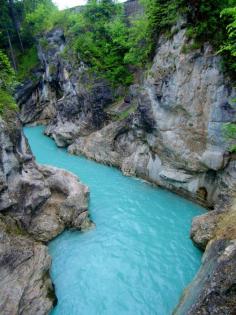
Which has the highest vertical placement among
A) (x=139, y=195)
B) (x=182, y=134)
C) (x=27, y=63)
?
(x=27, y=63)

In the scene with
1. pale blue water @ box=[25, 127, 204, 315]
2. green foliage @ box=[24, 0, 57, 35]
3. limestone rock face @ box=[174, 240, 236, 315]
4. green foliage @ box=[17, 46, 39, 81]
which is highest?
green foliage @ box=[24, 0, 57, 35]

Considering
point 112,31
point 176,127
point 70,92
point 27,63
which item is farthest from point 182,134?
point 27,63

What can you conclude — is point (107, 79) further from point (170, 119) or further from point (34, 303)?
point (34, 303)

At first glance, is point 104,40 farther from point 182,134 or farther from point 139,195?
point 139,195

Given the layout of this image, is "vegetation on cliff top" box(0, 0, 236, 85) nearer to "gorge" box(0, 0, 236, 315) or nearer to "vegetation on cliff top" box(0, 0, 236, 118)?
"vegetation on cliff top" box(0, 0, 236, 118)

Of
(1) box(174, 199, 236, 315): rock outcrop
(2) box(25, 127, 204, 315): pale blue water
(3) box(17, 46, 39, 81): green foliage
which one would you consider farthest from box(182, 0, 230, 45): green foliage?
(3) box(17, 46, 39, 81): green foliage
